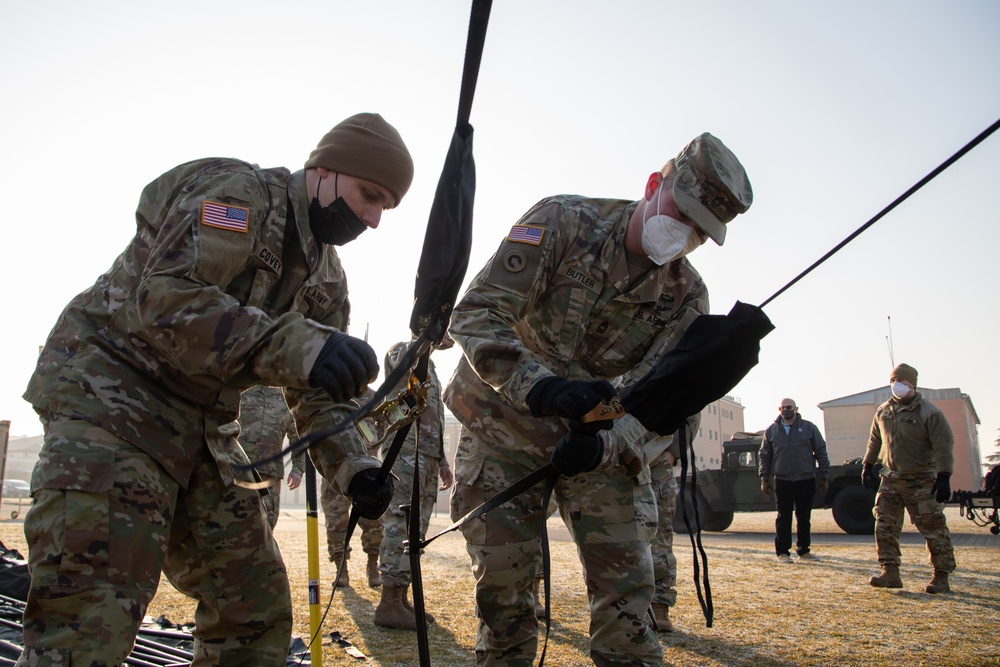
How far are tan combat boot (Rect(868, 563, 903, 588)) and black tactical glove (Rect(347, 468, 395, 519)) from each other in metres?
6.22

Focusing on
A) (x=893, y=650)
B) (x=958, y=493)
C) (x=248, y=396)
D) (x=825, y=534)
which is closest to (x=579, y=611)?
(x=893, y=650)

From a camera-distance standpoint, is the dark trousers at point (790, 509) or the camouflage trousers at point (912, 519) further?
the dark trousers at point (790, 509)

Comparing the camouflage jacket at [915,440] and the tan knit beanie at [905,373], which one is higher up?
the tan knit beanie at [905,373]

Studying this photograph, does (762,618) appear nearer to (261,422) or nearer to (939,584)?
(939,584)

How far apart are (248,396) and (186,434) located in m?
3.72

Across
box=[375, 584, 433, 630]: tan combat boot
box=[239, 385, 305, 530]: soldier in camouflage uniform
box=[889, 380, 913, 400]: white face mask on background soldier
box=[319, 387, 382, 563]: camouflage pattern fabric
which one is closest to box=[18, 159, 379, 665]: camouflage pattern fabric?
box=[375, 584, 433, 630]: tan combat boot

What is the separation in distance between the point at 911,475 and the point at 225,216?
771 centimetres

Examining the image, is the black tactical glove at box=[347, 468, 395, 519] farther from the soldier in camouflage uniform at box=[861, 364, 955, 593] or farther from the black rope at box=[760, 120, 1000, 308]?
the soldier in camouflage uniform at box=[861, 364, 955, 593]

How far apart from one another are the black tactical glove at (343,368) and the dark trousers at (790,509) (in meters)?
8.99

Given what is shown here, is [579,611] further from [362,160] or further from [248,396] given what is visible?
[362,160]

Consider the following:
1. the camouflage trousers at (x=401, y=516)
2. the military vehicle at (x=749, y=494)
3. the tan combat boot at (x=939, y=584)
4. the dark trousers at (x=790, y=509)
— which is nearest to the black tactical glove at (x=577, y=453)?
the camouflage trousers at (x=401, y=516)

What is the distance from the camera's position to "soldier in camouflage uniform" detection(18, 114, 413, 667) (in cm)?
184

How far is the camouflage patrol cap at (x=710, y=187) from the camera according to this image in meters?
2.80

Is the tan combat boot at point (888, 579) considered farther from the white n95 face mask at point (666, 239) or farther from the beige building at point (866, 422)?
the beige building at point (866, 422)
